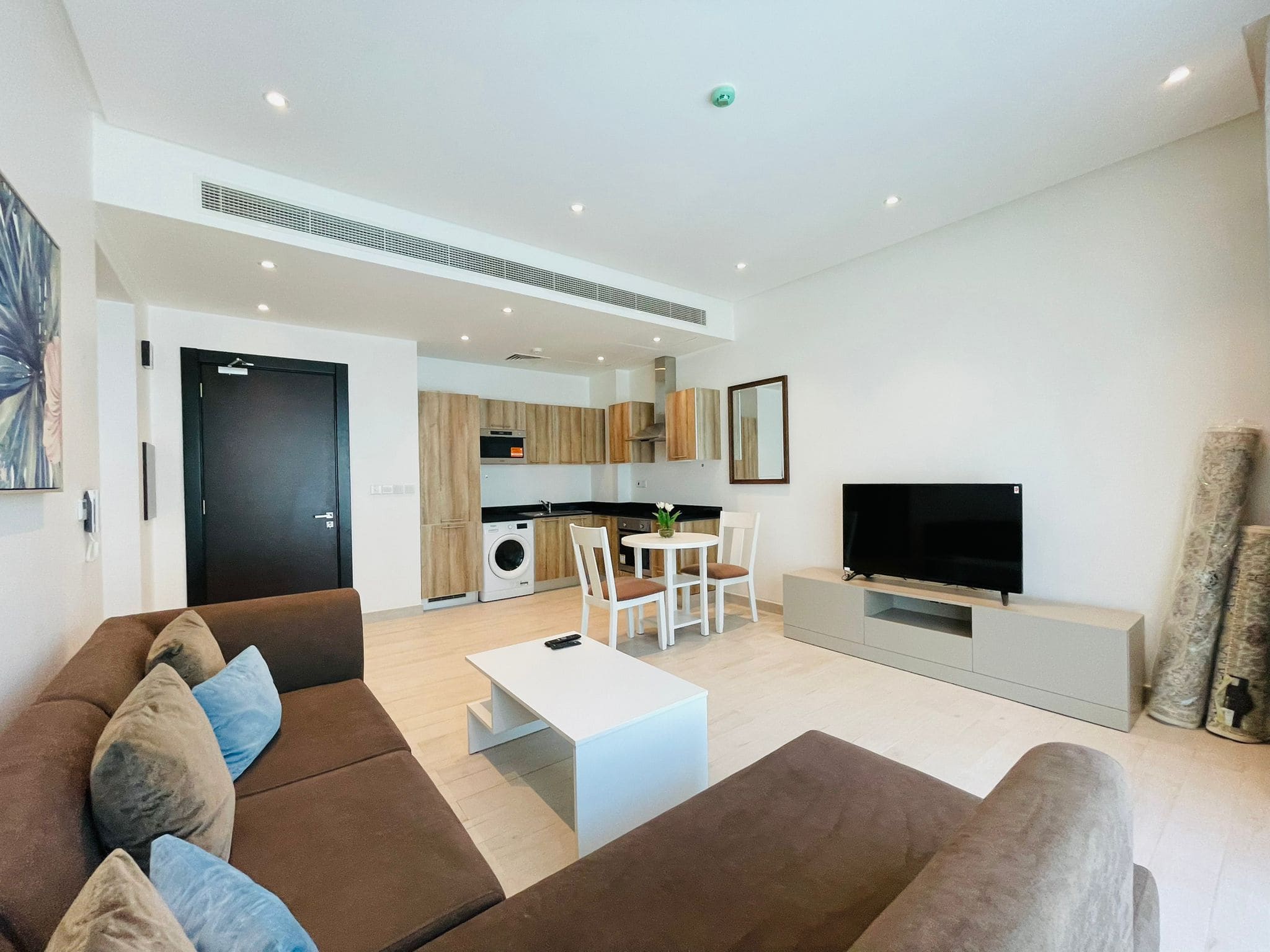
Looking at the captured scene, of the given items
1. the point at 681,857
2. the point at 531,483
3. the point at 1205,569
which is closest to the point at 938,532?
the point at 1205,569

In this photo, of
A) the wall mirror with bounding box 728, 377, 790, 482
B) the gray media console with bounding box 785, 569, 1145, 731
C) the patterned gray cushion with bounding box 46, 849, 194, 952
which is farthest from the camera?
the wall mirror with bounding box 728, 377, 790, 482

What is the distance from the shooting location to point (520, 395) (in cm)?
640

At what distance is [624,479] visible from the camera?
681 centimetres

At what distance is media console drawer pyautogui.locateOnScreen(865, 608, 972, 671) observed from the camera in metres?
3.10

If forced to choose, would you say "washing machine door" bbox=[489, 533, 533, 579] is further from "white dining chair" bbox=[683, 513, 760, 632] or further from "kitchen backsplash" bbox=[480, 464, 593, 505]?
"white dining chair" bbox=[683, 513, 760, 632]

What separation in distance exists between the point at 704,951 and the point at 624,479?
5.96 meters

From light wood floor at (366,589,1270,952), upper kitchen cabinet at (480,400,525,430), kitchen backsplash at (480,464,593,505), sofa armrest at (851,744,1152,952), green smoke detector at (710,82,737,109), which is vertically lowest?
light wood floor at (366,589,1270,952)

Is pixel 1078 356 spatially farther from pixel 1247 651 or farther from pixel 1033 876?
pixel 1033 876

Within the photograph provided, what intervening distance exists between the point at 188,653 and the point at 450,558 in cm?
364

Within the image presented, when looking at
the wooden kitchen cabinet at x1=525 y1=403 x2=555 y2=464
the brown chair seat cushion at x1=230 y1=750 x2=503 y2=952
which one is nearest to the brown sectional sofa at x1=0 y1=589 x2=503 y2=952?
the brown chair seat cushion at x1=230 y1=750 x2=503 y2=952

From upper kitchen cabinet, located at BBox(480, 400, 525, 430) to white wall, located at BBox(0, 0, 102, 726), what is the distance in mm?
3642

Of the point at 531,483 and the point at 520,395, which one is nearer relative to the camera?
the point at 520,395

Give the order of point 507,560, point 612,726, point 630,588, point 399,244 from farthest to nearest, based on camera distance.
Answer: point 507,560 < point 630,588 < point 399,244 < point 612,726

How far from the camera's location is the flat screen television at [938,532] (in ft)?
10.0
